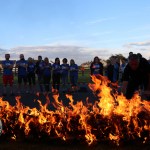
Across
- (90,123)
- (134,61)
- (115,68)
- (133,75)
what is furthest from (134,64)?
(115,68)

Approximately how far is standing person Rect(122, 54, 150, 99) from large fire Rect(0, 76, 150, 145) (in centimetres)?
97

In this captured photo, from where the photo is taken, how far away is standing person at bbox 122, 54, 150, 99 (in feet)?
25.7

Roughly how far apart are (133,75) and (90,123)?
7.28 ft

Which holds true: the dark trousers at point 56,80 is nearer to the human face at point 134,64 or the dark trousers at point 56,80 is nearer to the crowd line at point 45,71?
the crowd line at point 45,71

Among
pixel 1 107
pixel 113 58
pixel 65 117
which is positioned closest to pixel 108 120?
pixel 65 117

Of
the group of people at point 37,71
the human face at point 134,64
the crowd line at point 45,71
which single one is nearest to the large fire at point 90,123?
the human face at point 134,64

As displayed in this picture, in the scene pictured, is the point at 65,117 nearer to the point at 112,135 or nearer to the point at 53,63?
the point at 112,135

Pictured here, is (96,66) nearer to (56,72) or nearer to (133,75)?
(56,72)

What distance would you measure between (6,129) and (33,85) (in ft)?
34.5

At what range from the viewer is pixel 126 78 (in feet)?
27.9

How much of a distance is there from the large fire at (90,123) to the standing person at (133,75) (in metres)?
0.97

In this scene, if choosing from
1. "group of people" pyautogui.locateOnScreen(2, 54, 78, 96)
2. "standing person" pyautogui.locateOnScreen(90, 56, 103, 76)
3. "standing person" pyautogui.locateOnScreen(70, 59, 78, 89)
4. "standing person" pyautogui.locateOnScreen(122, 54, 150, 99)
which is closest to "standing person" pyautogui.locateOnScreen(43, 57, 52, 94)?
"group of people" pyautogui.locateOnScreen(2, 54, 78, 96)

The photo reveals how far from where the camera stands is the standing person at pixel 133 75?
25.7ft

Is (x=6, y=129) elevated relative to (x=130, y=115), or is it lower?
lower
